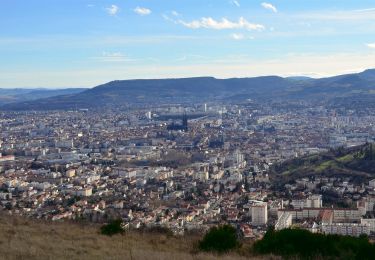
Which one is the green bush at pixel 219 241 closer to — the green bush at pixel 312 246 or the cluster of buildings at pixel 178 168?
the green bush at pixel 312 246

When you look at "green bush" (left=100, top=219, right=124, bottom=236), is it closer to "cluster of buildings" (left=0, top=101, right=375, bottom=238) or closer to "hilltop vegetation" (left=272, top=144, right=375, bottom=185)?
"cluster of buildings" (left=0, top=101, right=375, bottom=238)

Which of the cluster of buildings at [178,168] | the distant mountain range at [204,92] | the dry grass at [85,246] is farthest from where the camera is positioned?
the distant mountain range at [204,92]

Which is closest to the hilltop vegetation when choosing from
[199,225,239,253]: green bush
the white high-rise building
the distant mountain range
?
the white high-rise building

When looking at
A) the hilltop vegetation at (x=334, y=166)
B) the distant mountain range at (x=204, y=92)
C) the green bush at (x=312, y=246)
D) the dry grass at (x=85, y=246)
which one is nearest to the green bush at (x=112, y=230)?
the dry grass at (x=85, y=246)

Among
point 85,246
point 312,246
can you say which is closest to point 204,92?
point 312,246

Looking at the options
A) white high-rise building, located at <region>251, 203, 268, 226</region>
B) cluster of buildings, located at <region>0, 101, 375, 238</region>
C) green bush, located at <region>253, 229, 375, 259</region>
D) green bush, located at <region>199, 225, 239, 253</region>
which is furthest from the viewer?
cluster of buildings, located at <region>0, 101, 375, 238</region>

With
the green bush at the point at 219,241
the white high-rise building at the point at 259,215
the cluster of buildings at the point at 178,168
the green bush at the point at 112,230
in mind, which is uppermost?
the green bush at the point at 219,241
